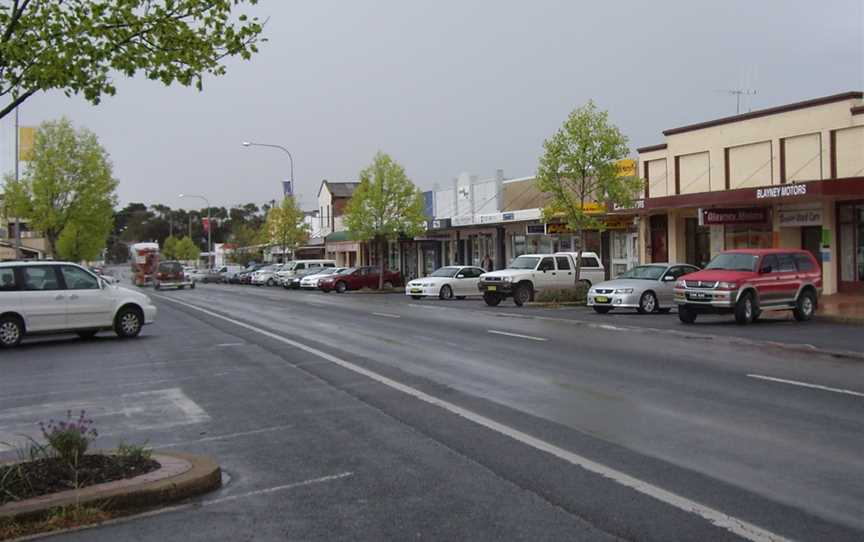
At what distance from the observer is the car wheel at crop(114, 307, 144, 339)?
19.8 metres

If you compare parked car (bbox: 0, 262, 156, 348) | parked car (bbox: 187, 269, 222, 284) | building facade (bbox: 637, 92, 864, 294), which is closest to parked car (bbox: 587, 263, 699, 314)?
building facade (bbox: 637, 92, 864, 294)

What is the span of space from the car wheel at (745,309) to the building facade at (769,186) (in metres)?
7.12

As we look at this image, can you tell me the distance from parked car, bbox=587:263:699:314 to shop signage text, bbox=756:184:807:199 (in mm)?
4094

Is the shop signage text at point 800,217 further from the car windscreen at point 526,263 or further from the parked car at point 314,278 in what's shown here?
the parked car at point 314,278

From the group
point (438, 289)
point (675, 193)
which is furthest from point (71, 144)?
point (675, 193)

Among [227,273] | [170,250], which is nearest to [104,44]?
[227,273]

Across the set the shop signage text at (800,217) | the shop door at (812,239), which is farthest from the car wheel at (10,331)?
the shop door at (812,239)

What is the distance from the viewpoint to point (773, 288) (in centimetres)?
2123

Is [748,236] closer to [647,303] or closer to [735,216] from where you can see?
[735,216]

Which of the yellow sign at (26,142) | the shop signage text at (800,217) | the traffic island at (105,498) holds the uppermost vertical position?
the yellow sign at (26,142)

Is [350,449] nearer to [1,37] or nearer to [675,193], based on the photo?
[1,37]

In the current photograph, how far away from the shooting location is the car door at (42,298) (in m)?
18.2

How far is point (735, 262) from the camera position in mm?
21531

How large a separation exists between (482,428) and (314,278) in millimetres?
44428
